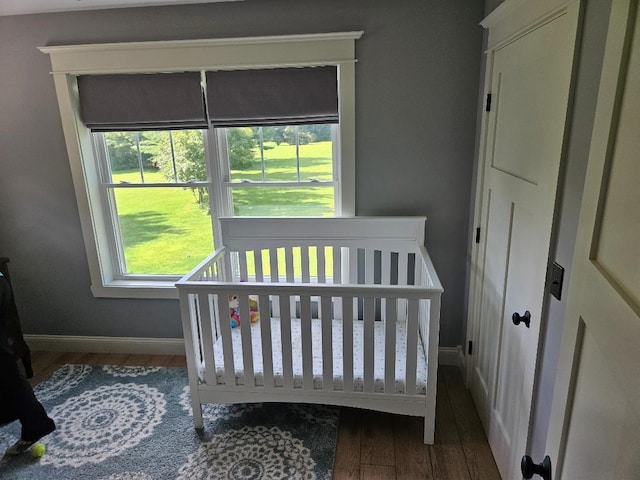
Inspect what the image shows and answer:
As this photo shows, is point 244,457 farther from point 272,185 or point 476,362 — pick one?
point 272,185

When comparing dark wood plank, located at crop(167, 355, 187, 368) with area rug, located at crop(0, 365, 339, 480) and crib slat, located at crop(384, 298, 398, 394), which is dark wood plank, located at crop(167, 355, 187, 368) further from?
crib slat, located at crop(384, 298, 398, 394)

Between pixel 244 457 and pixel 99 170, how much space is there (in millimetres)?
1996

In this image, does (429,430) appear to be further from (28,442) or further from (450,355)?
(28,442)

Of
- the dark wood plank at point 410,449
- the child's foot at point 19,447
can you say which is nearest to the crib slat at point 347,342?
the dark wood plank at point 410,449

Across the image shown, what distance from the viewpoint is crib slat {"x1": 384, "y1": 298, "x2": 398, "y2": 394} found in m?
1.88

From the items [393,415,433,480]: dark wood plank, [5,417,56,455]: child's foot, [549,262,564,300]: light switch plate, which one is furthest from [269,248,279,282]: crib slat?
[549,262,564,300]: light switch plate

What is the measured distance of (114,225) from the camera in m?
2.83

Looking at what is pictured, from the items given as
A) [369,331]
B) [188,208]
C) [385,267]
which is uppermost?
[188,208]

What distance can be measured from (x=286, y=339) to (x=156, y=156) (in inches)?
60.4

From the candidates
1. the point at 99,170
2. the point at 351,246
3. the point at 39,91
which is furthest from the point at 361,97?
the point at 39,91

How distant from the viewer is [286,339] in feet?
6.56

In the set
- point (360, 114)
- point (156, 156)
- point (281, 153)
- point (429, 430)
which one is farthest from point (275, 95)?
point (429, 430)

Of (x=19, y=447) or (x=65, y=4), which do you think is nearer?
(x=19, y=447)

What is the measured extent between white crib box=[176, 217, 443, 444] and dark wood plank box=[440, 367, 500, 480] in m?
0.20
